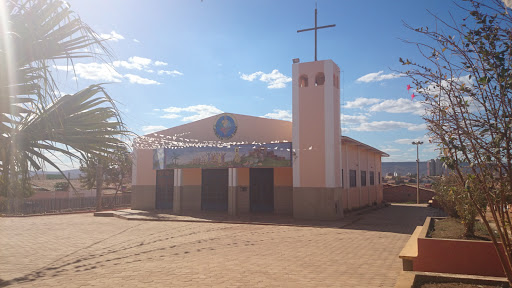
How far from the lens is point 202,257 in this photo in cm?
905

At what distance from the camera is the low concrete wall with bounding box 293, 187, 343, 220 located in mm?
18172

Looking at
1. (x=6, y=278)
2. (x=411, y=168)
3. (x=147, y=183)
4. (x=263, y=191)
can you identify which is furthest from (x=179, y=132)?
(x=411, y=168)

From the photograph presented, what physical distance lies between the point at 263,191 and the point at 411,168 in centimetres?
13151

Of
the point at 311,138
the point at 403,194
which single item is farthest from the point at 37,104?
the point at 403,194

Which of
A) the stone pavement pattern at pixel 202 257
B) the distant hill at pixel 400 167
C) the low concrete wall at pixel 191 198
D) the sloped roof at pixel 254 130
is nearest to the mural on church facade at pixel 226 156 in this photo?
the sloped roof at pixel 254 130

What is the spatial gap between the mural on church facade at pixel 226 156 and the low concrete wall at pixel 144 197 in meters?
2.45

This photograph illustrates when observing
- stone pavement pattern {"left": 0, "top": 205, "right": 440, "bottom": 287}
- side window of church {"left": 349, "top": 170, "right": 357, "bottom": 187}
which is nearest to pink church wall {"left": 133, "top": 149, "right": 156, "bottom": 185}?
stone pavement pattern {"left": 0, "top": 205, "right": 440, "bottom": 287}

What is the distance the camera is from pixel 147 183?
2495cm

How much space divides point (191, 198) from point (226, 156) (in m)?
4.71

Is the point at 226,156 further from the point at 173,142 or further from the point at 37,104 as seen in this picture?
the point at 37,104

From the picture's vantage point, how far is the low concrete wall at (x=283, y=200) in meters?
21.1

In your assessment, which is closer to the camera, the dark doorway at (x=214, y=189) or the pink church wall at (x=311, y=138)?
the pink church wall at (x=311, y=138)

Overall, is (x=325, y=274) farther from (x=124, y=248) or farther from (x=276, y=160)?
(x=276, y=160)

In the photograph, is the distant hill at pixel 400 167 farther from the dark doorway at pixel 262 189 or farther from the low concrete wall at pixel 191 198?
the low concrete wall at pixel 191 198
